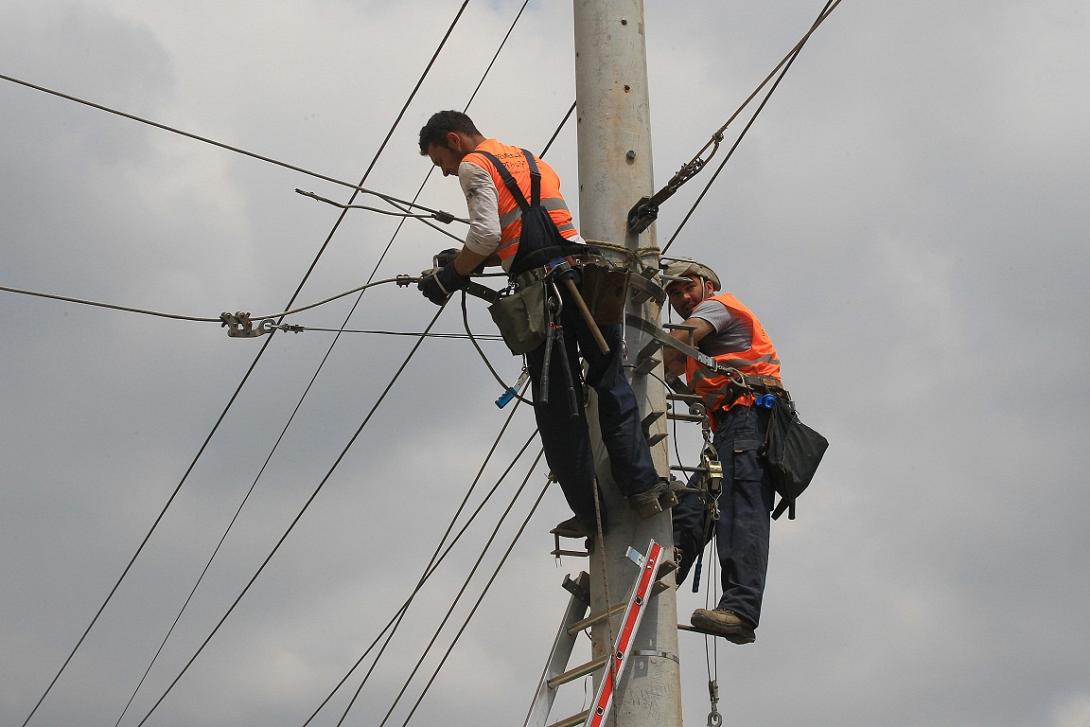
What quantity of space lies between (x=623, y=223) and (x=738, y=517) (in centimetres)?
132

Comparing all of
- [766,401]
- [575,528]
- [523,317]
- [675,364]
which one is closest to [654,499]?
[575,528]

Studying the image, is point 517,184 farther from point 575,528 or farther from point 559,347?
point 575,528

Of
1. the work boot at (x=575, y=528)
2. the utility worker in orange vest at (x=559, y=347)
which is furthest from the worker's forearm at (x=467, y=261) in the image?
the work boot at (x=575, y=528)

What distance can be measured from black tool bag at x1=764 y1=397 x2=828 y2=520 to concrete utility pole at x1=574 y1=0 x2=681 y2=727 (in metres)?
0.65

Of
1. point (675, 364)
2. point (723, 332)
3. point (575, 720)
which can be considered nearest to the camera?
point (575, 720)

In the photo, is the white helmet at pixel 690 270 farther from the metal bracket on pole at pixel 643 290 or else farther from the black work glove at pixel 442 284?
the black work glove at pixel 442 284

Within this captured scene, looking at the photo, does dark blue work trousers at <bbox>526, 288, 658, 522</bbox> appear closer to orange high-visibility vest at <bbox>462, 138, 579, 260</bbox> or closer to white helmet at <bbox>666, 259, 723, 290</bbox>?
orange high-visibility vest at <bbox>462, 138, 579, 260</bbox>

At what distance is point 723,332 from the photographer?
6.18 m

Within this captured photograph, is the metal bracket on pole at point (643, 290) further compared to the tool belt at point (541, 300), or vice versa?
the metal bracket on pole at point (643, 290)

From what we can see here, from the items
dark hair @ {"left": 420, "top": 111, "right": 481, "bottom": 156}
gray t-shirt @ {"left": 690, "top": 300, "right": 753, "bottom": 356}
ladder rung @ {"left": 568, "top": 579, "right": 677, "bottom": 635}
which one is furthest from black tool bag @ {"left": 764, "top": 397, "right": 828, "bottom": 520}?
dark hair @ {"left": 420, "top": 111, "right": 481, "bottom": 156}

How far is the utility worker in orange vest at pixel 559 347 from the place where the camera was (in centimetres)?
523

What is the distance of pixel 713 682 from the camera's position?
6090 millimetres

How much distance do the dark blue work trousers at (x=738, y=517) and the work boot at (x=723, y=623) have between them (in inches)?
1.6

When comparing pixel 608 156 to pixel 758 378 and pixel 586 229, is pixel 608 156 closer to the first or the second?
pixel 586 229
